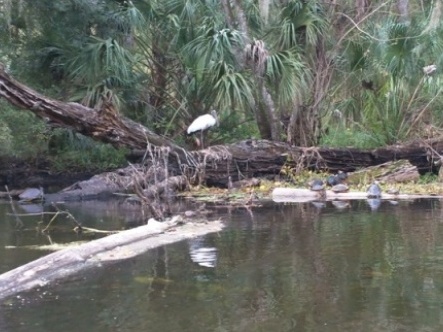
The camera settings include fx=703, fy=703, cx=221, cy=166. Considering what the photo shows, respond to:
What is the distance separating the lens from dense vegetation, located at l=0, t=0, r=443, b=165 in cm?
1274

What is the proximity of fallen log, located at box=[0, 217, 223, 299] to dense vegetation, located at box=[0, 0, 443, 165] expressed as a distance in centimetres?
465

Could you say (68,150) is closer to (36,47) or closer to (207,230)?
(36,47)

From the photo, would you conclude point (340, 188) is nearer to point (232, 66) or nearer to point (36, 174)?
point (232, 66)

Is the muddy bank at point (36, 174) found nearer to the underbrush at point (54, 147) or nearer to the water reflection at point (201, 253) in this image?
the underbrush at point (54, 147)

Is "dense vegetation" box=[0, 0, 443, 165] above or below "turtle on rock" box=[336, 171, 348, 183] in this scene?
above

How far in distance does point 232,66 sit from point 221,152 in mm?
1641

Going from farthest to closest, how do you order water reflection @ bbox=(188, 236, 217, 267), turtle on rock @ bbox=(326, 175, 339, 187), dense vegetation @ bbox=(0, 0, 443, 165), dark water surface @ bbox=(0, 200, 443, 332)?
dense vegetation @ bbox=(0, 0, 443, 165) → turtle on rock @ bbox=(326, 175, 339, 187) → water reflection @ bbox=(188, 236, 217, 267) → dark water surface @ bbox=(0, 200, 443, 332)

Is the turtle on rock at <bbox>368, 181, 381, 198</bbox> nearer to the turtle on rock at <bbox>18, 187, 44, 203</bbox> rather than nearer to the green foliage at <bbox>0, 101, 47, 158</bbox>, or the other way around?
the turtle on rock at <bbox>18, 187, 44, 203</bbox>

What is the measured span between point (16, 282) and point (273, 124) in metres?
9.04

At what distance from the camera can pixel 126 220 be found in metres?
9.07

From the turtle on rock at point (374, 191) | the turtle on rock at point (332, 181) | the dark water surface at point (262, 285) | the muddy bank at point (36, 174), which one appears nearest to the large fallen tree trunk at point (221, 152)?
the turtle on rock at point (332, 181)

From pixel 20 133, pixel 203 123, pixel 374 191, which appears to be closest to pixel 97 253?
pixel 374 191

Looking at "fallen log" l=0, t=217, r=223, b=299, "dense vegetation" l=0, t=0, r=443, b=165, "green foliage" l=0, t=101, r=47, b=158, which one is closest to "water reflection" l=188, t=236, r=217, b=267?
"fallen log" l=0, t=217, r=223, b=299

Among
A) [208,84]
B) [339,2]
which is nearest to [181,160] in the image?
[208,84]
